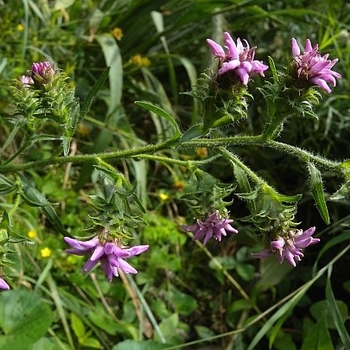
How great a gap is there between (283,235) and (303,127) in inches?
49.2

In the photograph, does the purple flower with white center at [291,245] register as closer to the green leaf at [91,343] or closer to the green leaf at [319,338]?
the green leaf at [319,338]

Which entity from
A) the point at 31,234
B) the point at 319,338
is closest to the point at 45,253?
the point at 31,234

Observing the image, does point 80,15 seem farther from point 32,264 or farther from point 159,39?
point 32,264

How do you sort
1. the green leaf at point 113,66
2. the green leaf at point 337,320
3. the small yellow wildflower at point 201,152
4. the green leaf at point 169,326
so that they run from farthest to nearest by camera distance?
1. the small yellow wildflower at point 201,152
2. the green leaf at point 113,66
3. the green leaf at point 169,326
4. the green leaf at point 337,320

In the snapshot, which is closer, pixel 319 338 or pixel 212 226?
pixel 212 226

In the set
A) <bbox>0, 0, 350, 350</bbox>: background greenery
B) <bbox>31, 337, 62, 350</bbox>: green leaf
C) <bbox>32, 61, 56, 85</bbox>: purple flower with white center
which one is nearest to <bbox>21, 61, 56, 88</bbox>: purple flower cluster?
<bbox>32, 61, 56, 85</bbox>: purple flower with white center

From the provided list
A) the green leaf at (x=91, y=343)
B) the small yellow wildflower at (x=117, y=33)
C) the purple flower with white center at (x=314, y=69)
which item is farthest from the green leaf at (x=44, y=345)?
the small yellow wildflower at (x=117, y=33)

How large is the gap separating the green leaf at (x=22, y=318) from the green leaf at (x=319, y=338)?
68 cm

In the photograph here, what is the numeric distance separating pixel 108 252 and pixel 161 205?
45.8 inches

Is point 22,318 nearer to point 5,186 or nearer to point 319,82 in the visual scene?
point 5,186

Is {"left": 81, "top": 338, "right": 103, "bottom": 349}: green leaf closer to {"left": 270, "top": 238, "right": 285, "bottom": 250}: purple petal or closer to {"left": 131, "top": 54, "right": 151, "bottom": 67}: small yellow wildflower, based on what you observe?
Result: {"left": 270, "top": 238, "right": 285, "bottom": 250}: purple petal

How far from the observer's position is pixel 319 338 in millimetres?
1697

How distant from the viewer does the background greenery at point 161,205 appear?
1874mm

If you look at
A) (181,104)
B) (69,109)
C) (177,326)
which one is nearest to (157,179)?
(181,104)
